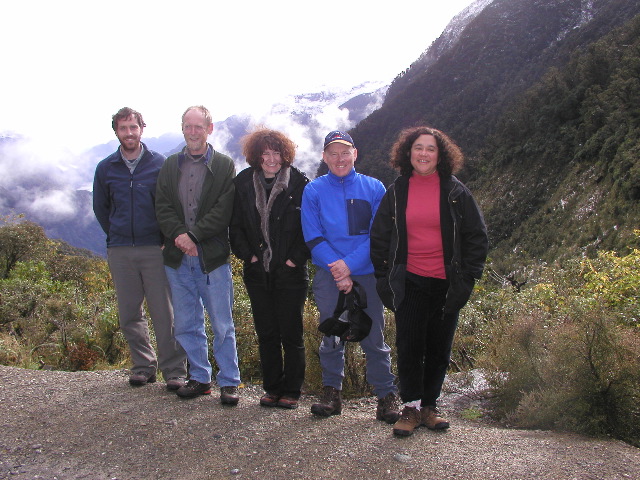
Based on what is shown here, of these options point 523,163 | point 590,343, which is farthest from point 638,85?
point 590,343

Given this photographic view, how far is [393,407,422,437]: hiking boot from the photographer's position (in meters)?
3.39

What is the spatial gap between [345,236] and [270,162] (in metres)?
0.79

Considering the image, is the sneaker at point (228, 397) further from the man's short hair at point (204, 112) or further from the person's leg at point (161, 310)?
the man's short hair at point (204, 112)

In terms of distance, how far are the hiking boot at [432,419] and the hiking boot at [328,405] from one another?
2.07ft

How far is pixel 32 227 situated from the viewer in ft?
81.6

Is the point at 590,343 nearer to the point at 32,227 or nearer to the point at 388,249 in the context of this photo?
the point at 388,249

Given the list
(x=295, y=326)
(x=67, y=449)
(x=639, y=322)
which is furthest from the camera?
(x=639, y=322)

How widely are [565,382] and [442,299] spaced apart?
42.2 inches

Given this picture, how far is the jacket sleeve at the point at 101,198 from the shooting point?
14.2 ft

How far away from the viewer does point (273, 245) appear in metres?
3.84

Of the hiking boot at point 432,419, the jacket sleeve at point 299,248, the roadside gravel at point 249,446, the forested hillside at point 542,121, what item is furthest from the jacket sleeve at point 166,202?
the forested hillside at point 542,121

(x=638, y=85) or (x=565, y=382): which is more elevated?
(x=638, y=85)

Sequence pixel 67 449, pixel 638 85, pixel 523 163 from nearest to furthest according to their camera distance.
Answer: pixel 67 449 → pixel 638 85 → pixel 523 163

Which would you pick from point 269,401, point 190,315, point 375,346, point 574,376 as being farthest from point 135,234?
point 574,376
